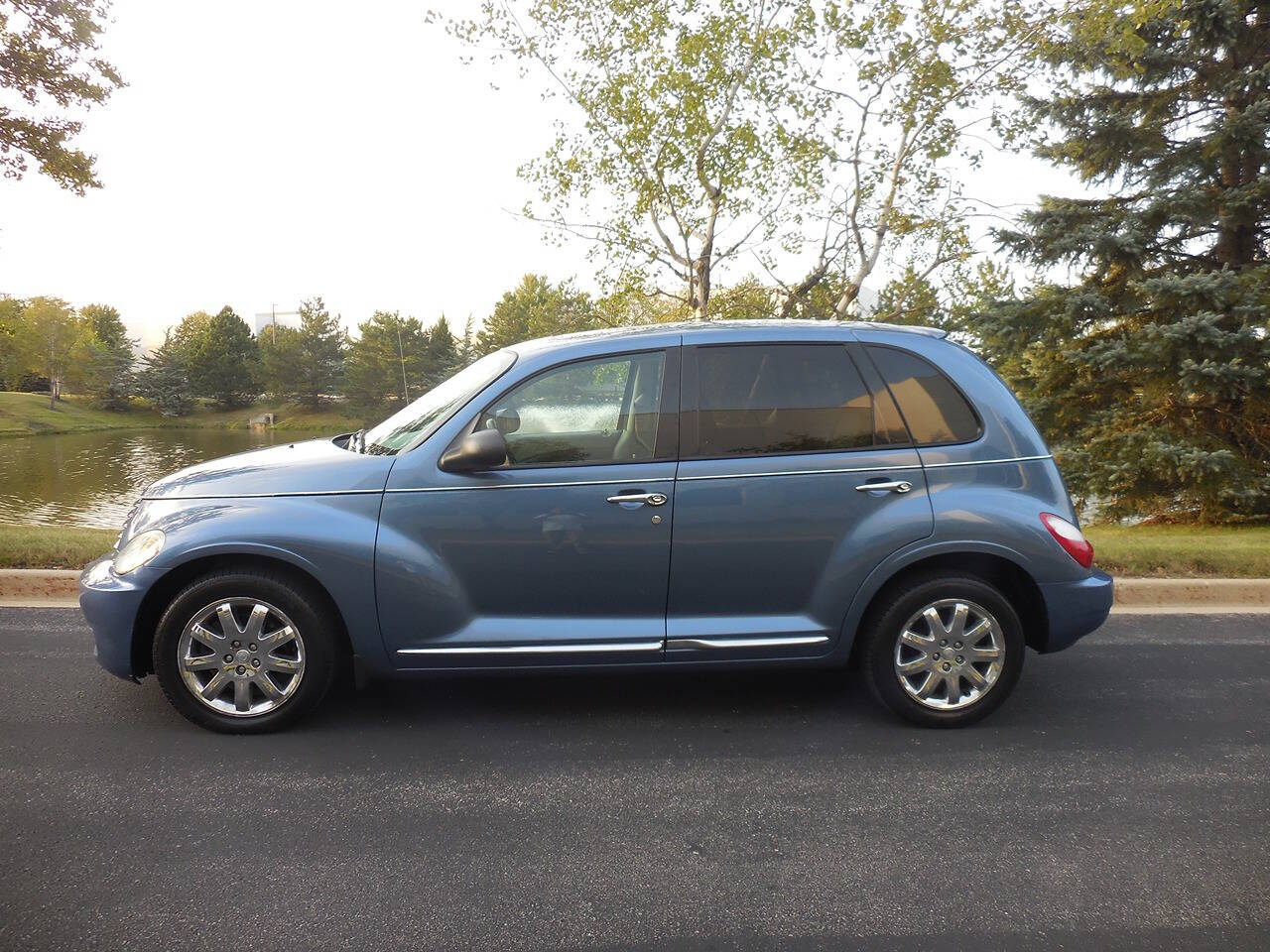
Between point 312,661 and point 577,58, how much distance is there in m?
11.7

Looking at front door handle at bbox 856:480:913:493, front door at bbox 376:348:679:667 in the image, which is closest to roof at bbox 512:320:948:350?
front door at bbox 376:348:679:667

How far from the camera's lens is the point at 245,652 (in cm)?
405

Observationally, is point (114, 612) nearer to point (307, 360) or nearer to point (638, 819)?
point (638, 819)

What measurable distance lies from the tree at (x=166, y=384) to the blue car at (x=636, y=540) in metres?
97.3

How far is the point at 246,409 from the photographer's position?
9400cm

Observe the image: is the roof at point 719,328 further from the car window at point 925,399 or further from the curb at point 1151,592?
the curb at point 1151,592

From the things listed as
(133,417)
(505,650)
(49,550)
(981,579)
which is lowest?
(49,550)

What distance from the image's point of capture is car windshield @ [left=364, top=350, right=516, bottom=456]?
427cm

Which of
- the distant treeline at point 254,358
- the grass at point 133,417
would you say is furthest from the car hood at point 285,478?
the grass at point 133,417

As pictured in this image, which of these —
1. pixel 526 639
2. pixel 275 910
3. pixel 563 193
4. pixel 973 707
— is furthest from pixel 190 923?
pixel 563 193

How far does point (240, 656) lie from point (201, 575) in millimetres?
405

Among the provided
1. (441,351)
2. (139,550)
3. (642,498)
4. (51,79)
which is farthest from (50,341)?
(642,498)

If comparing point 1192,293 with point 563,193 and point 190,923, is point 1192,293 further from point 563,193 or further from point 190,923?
point 190,923

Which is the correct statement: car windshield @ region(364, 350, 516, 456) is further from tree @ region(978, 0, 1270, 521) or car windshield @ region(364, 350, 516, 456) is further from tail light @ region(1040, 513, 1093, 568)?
tree @ region(978, 0, 1270, 521)
